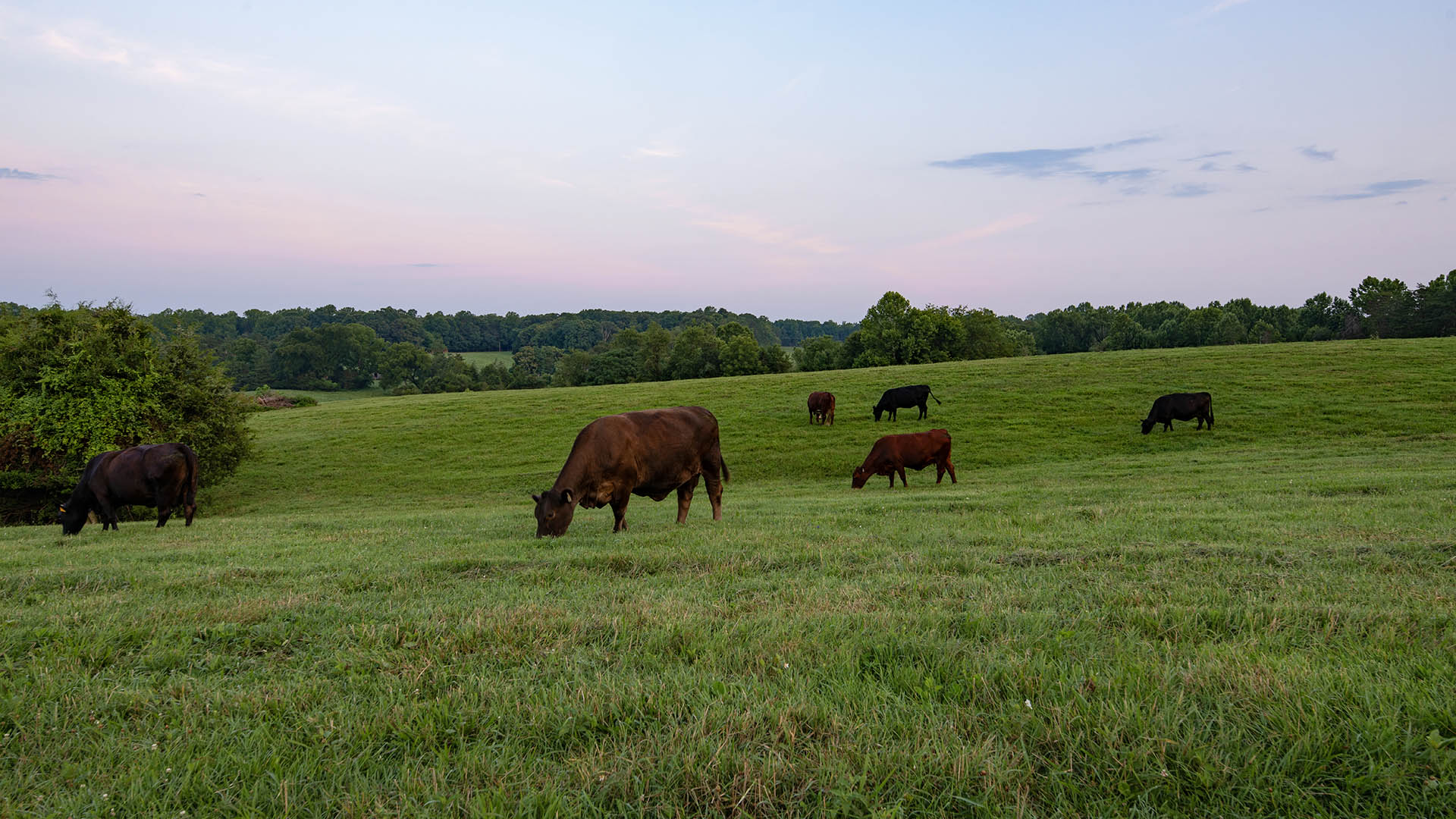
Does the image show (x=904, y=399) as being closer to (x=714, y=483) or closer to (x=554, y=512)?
(x=714, y=483)

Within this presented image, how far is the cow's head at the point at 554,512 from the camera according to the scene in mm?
11250

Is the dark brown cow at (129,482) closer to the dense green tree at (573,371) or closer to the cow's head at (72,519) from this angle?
the cow's head at (72,519)

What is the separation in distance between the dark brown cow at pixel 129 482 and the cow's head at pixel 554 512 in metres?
9.70

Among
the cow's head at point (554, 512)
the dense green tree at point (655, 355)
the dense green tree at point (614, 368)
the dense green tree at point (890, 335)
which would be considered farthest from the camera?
the dense green tree at point (655, 355)

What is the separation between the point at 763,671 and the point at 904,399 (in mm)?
33745

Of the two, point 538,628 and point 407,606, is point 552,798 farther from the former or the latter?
point 407,606

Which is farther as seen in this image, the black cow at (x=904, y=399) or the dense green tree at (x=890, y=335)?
the dense green tree at (x=890, y=335)

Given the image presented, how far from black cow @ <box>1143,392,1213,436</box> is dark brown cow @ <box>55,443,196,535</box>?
32921 millimetres

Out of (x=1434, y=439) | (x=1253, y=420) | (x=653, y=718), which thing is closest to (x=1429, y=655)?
(x=653, y=718)

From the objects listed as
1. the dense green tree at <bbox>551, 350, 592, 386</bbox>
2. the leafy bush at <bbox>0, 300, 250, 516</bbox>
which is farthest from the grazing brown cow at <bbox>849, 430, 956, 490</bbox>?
the dense green tree at <bbox>551, 350, 592, 386</bbox>

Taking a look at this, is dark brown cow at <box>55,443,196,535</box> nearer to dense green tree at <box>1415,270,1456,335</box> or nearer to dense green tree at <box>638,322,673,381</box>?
dense green tree at <box>638,322,673,381</box>

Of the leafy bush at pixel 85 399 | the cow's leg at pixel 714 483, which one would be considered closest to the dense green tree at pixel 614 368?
the leafy bush at pixel 85 399

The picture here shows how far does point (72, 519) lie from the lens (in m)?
15.0

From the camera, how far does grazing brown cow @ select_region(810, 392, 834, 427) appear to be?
37.3 meters
